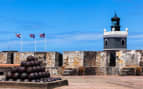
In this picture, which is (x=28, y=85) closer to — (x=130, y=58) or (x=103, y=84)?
(x=103, y=84)

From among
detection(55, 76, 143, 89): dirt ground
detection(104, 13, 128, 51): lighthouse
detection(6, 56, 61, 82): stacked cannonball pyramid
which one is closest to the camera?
detection(6, 56, 61, 82): stacked cannonball pyramid

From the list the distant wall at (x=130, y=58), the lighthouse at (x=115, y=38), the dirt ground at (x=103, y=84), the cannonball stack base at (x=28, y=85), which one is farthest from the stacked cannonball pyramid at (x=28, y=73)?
the lighthouse at (x=115, y=38)

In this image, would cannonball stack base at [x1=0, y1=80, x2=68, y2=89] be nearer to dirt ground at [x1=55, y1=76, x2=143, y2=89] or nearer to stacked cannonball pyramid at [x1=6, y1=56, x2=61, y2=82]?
stacked cannonball pyramid at [x1=6, y1=56, x2=61, y2=82]

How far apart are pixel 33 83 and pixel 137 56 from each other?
1192cm

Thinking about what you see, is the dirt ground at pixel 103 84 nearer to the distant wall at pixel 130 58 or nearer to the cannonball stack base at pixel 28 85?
the cannonball stack base at pixel 28 85

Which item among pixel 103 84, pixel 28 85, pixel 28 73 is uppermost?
pixel 28 73

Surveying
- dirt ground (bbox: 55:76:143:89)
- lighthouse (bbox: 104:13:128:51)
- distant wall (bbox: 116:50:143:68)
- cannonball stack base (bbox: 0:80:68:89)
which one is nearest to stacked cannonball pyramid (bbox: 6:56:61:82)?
cannonball stack base (bbox: 0:80:68:89)

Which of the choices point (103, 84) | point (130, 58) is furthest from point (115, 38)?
point (103, 84)

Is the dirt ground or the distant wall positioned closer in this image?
the dirt ground

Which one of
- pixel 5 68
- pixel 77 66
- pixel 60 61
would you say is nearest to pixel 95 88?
pixel 5 68

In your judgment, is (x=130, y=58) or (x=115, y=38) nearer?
(x=130, y=58)

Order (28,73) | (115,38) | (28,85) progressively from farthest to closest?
(115,38)
(28,73)
(28,85)

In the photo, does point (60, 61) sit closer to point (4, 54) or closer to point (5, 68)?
point (4, 54)

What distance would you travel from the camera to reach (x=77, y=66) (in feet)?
68.5
